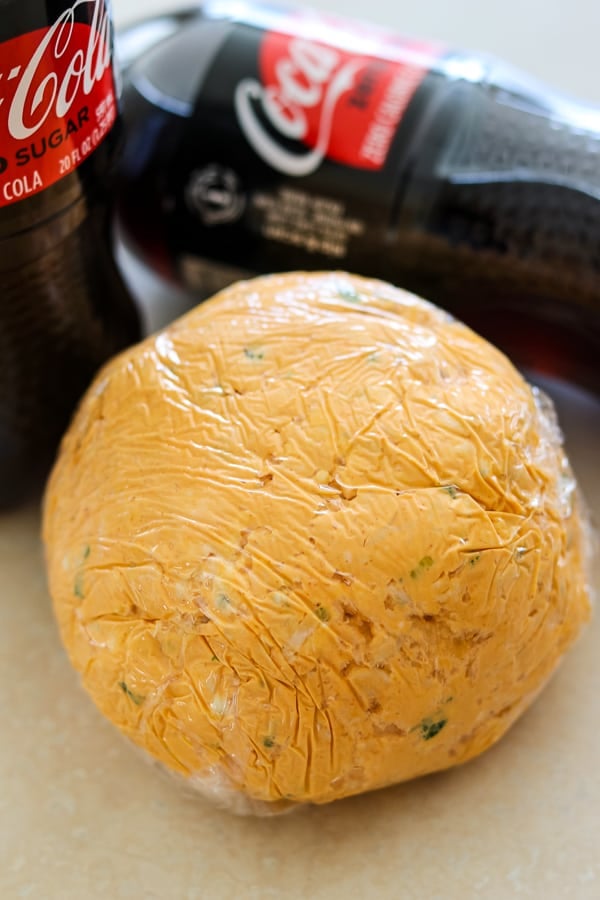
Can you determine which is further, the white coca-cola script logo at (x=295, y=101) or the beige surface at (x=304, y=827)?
the white coca-cola script logo at (x=295, y=101)

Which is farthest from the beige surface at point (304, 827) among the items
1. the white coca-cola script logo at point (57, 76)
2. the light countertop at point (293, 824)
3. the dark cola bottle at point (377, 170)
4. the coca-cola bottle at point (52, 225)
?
the white coca-cola script logo at point (57, 76)

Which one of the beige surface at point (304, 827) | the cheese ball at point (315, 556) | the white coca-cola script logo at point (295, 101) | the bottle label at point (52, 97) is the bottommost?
the beige surface at point (304, 827)

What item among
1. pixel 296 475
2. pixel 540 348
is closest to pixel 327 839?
pixel 296 475

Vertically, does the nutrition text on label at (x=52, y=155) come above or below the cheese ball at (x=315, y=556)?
above

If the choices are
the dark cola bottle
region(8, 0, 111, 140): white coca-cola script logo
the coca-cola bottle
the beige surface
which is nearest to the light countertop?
the beige surface

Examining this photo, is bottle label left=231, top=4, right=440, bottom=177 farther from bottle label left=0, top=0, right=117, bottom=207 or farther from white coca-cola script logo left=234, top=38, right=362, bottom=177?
bottle label left=0, top=0, right=117, bottom=207

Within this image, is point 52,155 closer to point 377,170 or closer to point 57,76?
point 57,76

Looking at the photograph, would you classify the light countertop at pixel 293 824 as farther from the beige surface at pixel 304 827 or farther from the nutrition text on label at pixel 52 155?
the nutrition text on label at pixel 52 155
